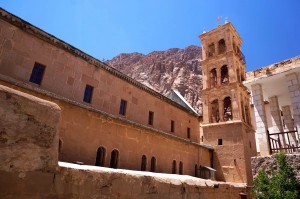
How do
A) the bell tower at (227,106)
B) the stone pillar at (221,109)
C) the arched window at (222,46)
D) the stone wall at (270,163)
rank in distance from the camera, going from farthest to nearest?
the arched window at (222,46), the stone pillar at (221,109), the bell tower at (227,106), the stone wall at (270,163)

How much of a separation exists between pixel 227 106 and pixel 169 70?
105 feet

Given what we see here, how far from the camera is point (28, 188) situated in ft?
8.23

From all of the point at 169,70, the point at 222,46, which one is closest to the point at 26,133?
the point at 222,46

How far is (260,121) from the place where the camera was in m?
10.4

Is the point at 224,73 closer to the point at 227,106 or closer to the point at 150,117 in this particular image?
the point at 227,106

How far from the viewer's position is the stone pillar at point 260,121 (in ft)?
32.0

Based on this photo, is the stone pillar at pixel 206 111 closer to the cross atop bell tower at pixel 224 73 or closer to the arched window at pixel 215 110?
the cross atop bell tower at pixel 224 73

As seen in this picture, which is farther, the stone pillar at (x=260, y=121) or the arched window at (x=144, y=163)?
the arched window at (x=144, y=163)

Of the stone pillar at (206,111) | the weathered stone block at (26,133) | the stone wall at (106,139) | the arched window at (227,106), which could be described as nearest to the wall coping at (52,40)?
the stone wall at (106,139)

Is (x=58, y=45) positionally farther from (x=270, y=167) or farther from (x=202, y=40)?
(x=202, y=40)

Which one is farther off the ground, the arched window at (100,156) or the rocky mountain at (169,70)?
the rocky mountain at (169,70)

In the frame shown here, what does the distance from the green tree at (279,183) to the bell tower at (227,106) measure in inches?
414

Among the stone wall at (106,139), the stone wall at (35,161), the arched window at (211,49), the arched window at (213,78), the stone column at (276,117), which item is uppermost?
the arched window at (211,49)

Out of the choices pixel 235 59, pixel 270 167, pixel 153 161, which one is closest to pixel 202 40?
pixel 235 59
